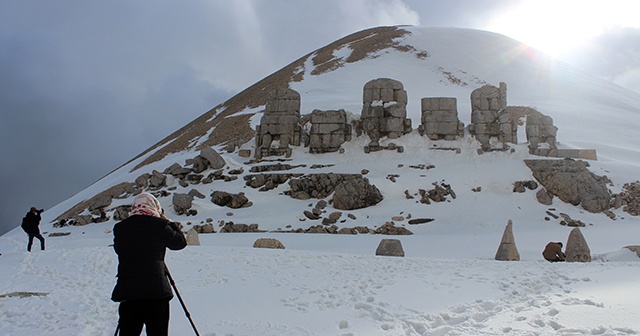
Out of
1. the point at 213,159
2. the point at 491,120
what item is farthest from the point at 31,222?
the point at 491,120

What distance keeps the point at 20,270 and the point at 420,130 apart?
1735 centimetres

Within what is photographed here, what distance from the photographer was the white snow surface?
5824 mm

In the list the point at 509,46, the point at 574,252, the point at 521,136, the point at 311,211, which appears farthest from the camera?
the point at 509,46

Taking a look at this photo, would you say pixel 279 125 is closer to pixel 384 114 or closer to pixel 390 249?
pixel 384 114

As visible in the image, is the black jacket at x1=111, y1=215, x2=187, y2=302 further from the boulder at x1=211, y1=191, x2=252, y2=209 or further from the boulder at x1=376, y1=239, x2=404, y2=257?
the boulder at x1=211, y1=191, x2=252, y2=209

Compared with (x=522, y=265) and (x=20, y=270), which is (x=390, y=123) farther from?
(x=20, y=270)

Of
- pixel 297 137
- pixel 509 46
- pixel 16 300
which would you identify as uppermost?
pixel 509 46

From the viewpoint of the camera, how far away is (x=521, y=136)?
31.6m

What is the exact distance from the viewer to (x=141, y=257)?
171 inches

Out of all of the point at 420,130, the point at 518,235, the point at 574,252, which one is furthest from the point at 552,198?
the point at 574,252

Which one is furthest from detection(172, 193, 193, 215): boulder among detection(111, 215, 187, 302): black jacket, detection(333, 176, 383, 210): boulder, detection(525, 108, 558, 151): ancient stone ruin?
detection(111, 215, 187, 302): black jacket

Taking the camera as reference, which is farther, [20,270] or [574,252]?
[574,252]

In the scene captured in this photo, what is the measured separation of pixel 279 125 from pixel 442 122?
7259 millimetres

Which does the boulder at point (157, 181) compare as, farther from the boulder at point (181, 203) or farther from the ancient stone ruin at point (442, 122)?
the ancient stone ruin at point (442, 122)
